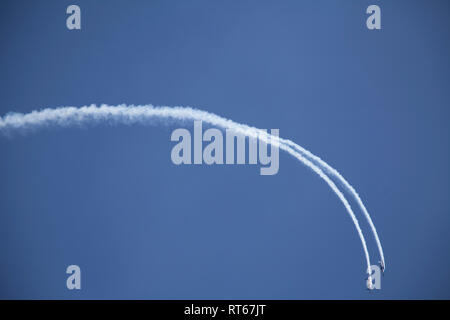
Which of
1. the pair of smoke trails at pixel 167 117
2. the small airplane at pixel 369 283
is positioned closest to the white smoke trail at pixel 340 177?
the pair of smoke trails at pixel 167 117

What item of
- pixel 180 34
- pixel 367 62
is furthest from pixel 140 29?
pixel 367 62

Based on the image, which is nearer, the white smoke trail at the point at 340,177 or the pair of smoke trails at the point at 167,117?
the pair of smoke trails at the point at 167,117

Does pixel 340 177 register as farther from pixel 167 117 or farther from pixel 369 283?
pixel 167 117

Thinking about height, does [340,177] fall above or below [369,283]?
above

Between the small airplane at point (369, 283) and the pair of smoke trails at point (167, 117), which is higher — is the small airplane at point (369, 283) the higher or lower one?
the lower one

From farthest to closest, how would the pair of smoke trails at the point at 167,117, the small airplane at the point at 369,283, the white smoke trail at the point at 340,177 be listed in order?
the white smoke trail at the point at 340,177 → the small airplane at the point at 369,283 → the pair of smoke trails at the point at 167,117

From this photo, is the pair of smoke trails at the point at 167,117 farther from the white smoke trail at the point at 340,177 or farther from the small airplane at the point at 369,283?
the small airplane at the point at 369,283

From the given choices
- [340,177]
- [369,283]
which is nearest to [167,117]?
[340,177]

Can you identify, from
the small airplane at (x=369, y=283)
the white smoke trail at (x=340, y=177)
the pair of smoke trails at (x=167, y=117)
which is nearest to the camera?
the pair of smoke trails at (x=167, y=117)
